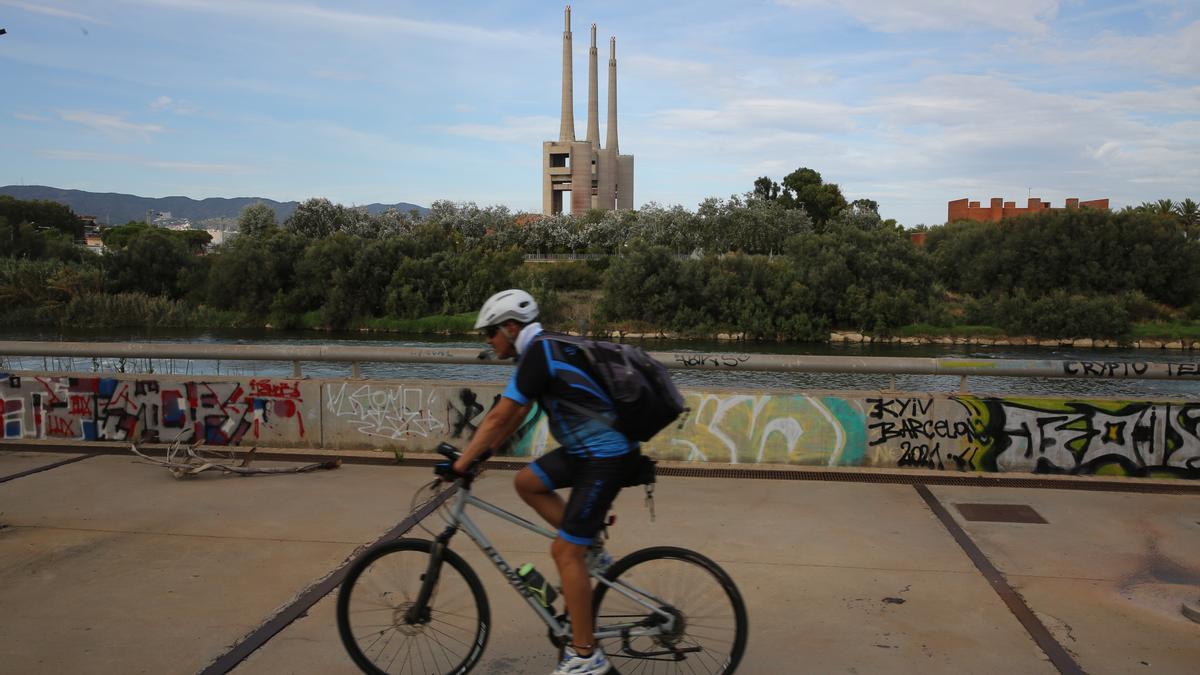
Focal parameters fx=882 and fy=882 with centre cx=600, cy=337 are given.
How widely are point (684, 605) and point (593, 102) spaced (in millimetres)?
144432

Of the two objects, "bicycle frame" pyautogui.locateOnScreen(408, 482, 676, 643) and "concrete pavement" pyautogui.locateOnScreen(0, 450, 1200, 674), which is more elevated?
"bicycle frame" pyautogui.locateOnScreen(408, 482, 676, 643)

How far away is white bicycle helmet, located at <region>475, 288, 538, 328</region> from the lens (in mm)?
3393

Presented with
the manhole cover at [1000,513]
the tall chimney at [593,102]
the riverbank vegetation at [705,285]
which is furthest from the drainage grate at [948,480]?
the tall chimney at [593,102]

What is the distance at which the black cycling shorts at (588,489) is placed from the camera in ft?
10.8

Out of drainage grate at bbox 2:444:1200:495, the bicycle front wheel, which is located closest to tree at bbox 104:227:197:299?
drainage grate at bbox 2:444:1200:495

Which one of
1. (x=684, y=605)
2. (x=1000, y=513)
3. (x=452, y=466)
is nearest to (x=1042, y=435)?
(x=1000, y=513)

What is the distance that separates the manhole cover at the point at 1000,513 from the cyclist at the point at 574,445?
11.7 feet

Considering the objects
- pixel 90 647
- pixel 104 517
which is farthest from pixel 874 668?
pixel 104 517

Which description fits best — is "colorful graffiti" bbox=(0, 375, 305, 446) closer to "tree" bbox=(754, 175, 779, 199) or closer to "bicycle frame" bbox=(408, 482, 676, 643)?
"bicycle frame" bbox=(408, 482, 676, 643)

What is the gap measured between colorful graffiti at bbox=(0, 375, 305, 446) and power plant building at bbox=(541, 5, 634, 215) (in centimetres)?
12197

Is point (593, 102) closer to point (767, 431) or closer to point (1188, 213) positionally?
point (1188, 213)

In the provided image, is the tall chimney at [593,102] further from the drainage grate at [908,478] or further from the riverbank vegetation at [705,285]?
the drainage grate at [908,478]

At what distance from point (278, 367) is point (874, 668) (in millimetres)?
25562

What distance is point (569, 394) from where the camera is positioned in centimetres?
329
